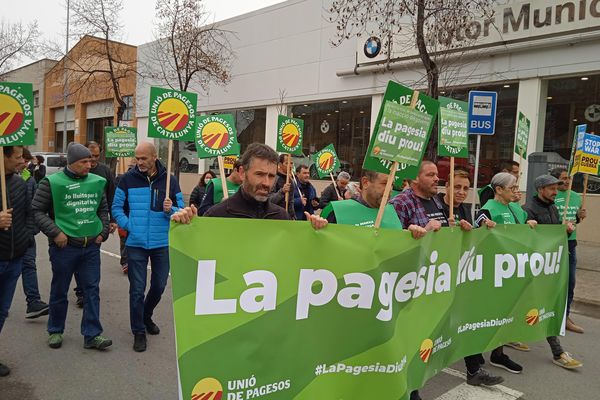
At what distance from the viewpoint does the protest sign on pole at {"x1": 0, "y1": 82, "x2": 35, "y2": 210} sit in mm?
4160

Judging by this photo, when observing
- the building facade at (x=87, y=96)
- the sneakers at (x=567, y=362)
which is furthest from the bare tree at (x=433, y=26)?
the building facade at (x=87, y=96)

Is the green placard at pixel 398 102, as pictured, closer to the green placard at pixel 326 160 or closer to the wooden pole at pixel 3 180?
the wooden pole at pixel 3 180

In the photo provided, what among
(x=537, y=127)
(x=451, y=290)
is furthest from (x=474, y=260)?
(x=537, y=127)

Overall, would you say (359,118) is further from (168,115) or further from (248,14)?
(168,115)

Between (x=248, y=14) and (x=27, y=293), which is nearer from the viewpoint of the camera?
(x=27, y=293)

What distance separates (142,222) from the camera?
4.89m

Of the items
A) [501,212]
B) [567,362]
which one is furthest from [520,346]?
[501,212]

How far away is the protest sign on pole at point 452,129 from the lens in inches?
176

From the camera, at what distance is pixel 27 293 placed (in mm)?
5770

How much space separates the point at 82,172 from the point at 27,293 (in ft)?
6.76

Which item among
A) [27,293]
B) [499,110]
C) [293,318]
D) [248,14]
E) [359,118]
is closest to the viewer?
[293,318]

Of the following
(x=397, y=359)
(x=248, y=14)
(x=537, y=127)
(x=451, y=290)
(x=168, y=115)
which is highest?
(x=248, y=14)

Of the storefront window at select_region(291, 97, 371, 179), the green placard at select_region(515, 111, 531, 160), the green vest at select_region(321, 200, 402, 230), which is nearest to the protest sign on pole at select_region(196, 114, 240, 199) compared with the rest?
the green vest at select_region(321, 200, 402, 230)

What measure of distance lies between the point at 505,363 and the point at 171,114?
4.30 metres
